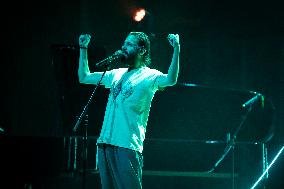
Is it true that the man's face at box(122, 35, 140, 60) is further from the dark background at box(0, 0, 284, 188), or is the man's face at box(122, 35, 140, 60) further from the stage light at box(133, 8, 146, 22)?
the stage light at box(133, 8, 146, 22)

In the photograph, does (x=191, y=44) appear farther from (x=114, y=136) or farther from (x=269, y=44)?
(x=114, y=136)

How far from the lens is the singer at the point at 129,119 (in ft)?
9.13

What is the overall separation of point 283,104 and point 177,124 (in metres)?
1.39

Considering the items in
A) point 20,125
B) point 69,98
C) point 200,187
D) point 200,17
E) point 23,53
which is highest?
point 200,17

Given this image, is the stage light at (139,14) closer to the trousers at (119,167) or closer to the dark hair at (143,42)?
the dark hair at (143,42)

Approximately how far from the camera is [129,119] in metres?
2.85

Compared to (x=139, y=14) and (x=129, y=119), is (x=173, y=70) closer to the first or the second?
(x=129, y=119)

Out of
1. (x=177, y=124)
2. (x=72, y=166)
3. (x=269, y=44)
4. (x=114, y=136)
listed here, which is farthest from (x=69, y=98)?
(x=269, y=44)

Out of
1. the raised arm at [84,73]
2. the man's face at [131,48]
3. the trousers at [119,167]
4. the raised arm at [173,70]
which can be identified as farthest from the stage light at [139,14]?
the trousers at [119,167]

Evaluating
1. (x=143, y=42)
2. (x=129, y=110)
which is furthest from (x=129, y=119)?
(x=143, y=42)

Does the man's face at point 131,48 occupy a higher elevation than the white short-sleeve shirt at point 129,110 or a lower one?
higher

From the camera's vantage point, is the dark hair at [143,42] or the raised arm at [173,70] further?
the dark hair at [143,42]

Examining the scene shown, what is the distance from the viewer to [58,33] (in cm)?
579

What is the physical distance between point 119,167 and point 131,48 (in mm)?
808
